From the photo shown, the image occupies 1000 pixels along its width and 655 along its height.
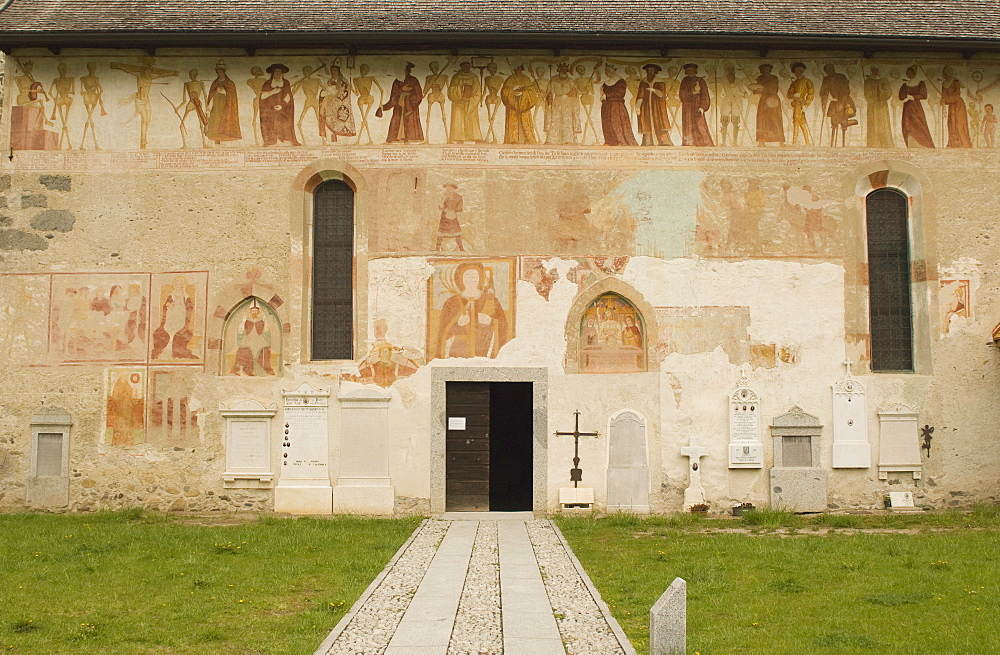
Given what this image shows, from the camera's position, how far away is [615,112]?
14758 millimetres

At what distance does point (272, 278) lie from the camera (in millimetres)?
14453

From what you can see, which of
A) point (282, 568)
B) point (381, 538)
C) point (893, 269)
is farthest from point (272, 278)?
point (893, 269)

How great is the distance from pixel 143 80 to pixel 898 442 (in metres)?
12.9

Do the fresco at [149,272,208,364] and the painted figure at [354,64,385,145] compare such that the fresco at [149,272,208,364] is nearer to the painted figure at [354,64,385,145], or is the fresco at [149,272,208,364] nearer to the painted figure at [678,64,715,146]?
the painted figure at [354,64,385,145]

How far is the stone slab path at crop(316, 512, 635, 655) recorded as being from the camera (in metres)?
6.77

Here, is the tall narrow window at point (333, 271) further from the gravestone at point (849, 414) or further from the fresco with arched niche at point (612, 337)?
the gravestone at point (849, 414)

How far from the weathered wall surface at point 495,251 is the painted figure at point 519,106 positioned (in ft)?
0.15

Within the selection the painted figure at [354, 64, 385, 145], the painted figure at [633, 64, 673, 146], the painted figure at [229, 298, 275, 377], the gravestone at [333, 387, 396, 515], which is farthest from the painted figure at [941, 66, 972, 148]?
the painted figure at [229, 298, 275, 377]

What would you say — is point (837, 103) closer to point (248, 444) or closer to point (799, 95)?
point (799, 95)

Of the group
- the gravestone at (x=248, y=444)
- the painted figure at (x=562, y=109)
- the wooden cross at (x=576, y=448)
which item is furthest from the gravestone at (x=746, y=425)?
the gravestone at (x=248, y=444)

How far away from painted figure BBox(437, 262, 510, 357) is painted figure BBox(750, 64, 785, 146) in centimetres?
492

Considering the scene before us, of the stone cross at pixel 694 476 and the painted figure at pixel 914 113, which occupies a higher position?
the painted figure at pixel 914 113

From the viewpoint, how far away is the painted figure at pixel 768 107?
14.8 meters

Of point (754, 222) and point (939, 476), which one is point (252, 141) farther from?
point (939, 476)
